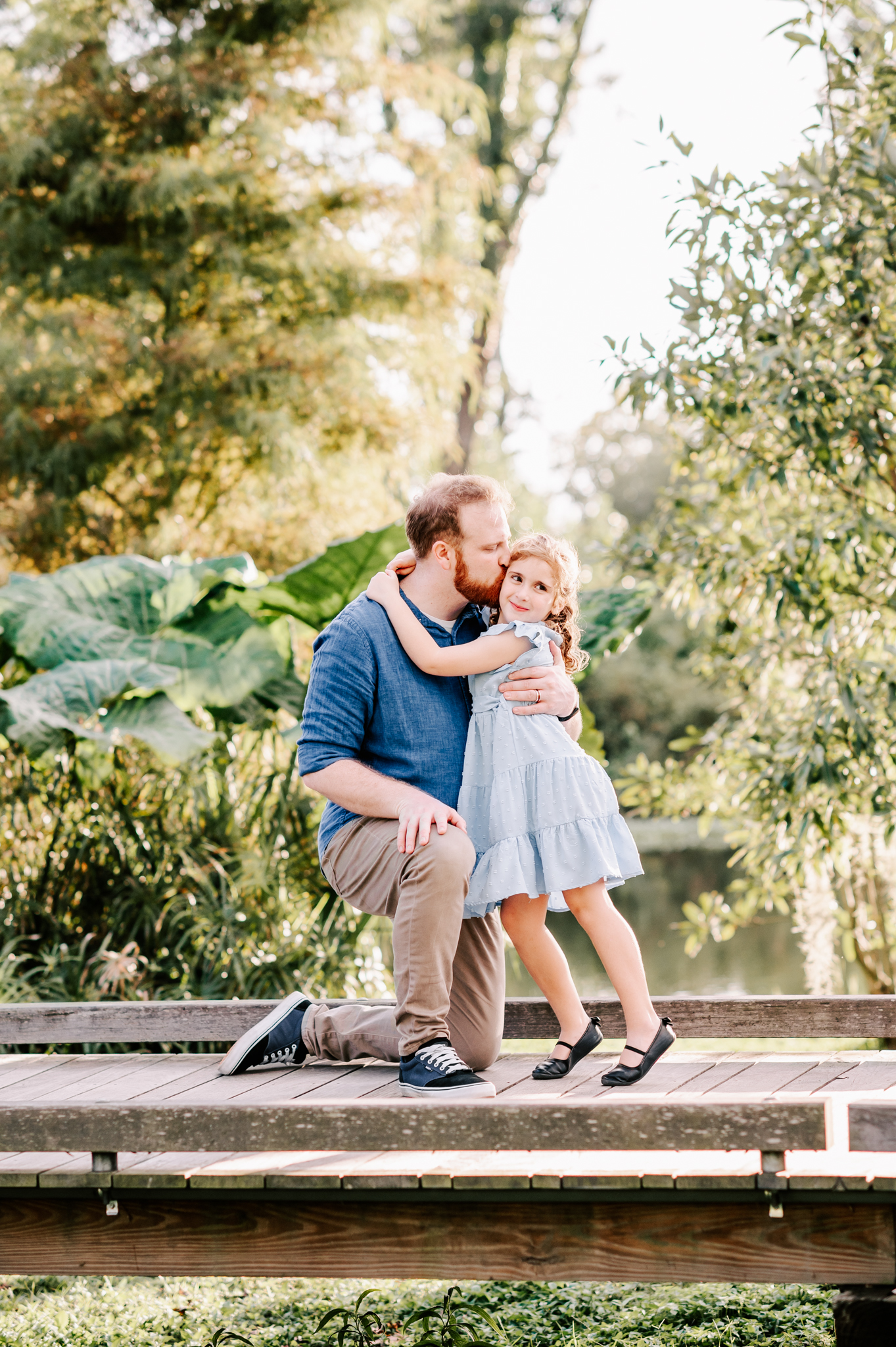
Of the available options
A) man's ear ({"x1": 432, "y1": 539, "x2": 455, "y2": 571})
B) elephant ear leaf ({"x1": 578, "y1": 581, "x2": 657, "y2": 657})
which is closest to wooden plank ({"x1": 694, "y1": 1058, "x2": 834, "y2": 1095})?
man's ear ({"x1": 432, "y1": 539, "x2": 455, "y2": 571})

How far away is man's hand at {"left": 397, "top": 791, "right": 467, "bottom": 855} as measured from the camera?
8.71ft

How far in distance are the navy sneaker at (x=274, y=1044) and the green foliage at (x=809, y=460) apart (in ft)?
6.61

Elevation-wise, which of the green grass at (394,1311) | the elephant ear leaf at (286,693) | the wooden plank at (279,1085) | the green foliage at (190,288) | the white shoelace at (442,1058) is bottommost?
the green grass at (394,1311)

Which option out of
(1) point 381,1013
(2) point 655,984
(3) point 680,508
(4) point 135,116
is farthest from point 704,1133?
(4) point 135,116

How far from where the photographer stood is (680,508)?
5.14 m

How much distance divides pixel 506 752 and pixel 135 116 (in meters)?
8.17

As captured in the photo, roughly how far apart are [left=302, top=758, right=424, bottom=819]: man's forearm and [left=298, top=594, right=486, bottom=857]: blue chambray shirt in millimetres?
27

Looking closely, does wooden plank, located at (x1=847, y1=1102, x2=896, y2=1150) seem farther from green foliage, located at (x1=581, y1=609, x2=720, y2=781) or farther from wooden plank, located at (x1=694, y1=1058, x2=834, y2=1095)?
green foliage, located at (x1=581, y1=609, x2=720, y2=781)

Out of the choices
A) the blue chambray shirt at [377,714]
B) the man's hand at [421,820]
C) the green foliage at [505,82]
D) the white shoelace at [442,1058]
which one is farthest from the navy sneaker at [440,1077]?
the green foliage at [505,82]

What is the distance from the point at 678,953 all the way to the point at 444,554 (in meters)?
9.47

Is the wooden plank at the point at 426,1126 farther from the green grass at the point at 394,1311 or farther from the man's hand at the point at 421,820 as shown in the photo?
the green grass at the point at 394,1311

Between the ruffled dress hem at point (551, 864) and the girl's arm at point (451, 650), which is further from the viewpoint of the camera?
the girl's arm at point (451, 650)

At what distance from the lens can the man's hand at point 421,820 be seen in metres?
2.66

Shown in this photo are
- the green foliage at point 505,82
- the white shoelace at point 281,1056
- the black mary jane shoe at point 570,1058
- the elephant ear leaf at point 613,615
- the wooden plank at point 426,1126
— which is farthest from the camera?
the green foliage at point 505,82
